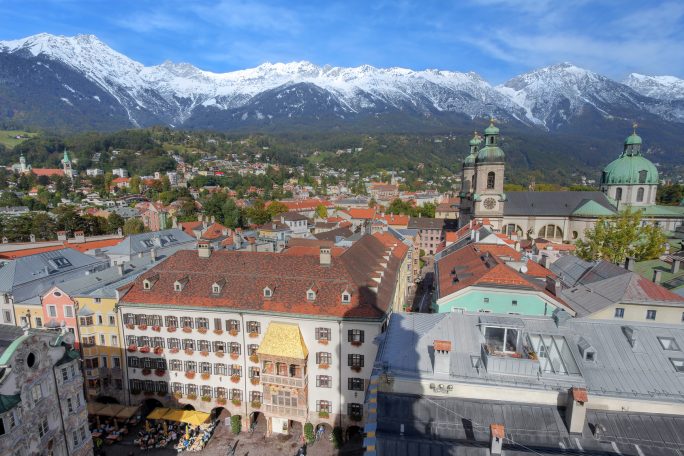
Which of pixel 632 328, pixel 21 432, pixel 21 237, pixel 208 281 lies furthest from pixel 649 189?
pixel 21 237

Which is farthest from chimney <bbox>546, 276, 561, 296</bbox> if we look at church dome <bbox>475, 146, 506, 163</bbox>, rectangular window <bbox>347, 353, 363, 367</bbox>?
church dome <bbox>475, 146, 506, 163</bbox>

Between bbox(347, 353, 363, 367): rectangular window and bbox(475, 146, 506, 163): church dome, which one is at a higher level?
bbox(475, 146, 506, 163): church dome

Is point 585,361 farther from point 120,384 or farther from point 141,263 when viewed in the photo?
point 141,263

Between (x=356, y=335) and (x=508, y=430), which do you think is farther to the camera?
(x=356, y=335)

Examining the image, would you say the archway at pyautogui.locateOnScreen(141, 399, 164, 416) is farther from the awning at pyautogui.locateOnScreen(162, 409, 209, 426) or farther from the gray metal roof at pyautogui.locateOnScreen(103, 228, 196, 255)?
the gray metal roof at pyautogui.locateOnScreen(103, 228, 196, 255)

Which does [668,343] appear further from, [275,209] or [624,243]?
[275,209]

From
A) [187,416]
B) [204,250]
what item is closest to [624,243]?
[204,250]

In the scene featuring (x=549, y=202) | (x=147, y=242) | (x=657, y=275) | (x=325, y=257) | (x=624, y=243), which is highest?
(x=549, y=202)
